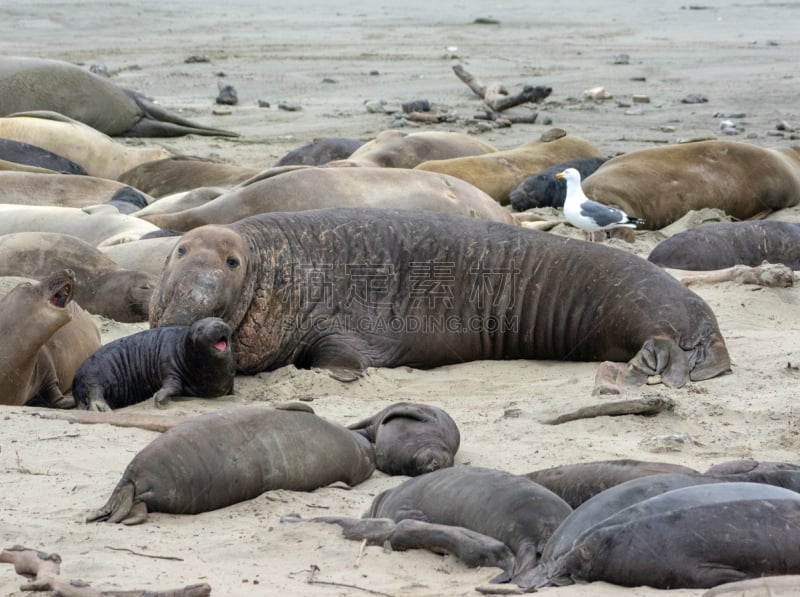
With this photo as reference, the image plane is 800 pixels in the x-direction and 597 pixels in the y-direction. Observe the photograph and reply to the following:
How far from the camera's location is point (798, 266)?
850cm

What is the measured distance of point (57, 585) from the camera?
3.13 meters

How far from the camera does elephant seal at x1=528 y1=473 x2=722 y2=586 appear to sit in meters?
3.31

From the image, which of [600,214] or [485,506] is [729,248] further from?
[485,506]

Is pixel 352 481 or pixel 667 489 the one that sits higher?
pixel 667 489

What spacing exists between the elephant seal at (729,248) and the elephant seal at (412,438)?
3.83 m

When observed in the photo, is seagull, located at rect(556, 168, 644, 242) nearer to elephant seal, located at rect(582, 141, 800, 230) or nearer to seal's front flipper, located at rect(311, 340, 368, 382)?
elephant seal, located at rect(582, 141, 800, 230)

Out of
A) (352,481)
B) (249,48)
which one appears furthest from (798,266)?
(249,48)

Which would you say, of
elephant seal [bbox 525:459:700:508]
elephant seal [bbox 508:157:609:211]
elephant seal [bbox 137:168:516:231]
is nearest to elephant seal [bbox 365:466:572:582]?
elephant seal [bbox 525:459:700:508]

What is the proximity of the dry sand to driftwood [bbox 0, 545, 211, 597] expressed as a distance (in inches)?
2.0

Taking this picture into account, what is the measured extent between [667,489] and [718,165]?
7392 mm

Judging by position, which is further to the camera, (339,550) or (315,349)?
(315,349)

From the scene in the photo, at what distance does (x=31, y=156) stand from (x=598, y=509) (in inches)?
333

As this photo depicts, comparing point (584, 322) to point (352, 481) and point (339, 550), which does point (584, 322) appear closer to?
point (352, 481)

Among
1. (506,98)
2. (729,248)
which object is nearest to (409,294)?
(729,248)
